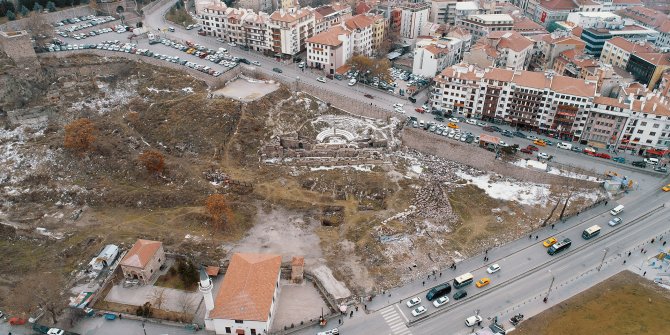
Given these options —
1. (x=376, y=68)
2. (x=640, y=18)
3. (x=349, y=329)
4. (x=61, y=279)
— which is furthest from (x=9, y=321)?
(x=640, y=18)

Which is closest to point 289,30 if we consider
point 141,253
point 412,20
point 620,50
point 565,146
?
point 412,20

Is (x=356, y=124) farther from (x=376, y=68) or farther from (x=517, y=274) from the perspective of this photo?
(x=517, y=274)

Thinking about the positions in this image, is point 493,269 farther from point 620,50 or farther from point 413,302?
point 620,50

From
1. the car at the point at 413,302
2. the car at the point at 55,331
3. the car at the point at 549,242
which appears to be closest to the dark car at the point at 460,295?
the car at the point at 413,302

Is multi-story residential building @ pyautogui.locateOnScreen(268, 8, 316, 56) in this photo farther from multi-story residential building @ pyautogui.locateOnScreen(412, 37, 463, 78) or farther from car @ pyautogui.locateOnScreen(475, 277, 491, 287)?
car @ pyautogui.locateOnScreen(475, 277, 491, 287)

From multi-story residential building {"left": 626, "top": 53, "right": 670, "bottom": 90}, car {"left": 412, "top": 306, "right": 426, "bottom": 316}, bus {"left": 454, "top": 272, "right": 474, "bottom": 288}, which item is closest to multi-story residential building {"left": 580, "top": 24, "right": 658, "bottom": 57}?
multi-story residential building {"left": 626, "top": 53, "right": 670, "bottom": 90}
